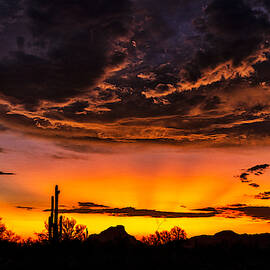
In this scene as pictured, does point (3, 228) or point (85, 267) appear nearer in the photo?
point (85, 267)

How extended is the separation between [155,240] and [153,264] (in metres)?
36.3

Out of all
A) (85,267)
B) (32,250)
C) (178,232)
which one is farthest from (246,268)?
(178,232)

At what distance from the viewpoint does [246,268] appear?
59.0 feet

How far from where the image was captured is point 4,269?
612 inches

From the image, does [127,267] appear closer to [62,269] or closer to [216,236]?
[62,269]

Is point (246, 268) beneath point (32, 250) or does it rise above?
beneath

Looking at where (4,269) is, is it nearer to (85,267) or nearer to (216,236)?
(85,267)

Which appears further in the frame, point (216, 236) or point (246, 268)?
point (216, 236)

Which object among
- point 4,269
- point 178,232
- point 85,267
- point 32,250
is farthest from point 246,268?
point 178,232

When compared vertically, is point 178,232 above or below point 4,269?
above

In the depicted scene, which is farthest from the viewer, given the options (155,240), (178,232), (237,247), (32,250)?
(178,232)

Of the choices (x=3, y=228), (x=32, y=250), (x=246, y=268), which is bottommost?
(x=246, y=268)

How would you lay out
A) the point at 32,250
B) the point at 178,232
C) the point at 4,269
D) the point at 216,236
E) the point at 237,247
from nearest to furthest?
the point at 4,269
the point at 32,250
the point at 237,247
the point at 178,232
the point at 216,236

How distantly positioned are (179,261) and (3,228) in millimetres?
49595
